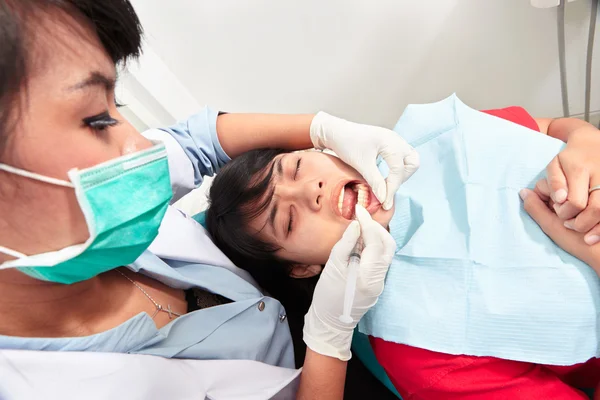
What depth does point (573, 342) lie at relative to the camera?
98cm

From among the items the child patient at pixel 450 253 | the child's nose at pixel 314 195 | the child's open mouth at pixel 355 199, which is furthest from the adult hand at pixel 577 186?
the child's nose at pixel 314 195

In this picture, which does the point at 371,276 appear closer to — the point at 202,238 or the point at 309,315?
the point at 309,315

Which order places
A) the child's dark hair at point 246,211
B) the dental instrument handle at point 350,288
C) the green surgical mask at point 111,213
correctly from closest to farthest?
1. the green surgical mask at point 111,213
2. the dental instrument handle at point 350,288
3. the child's dark hair at point 246,211

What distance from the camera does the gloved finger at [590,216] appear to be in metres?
0.93

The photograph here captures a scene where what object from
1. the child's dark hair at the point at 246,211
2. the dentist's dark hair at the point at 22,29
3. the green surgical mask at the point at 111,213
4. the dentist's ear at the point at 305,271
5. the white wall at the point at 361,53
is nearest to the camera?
the dentist's dark hair at the point at 22,29

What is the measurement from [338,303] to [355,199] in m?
0.36

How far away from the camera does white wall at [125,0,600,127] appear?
5.99 feet

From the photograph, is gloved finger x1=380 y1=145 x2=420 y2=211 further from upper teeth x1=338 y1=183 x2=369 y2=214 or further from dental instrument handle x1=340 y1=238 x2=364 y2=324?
dental instrument handle x1=340 y1=238 x2=364 y2=324

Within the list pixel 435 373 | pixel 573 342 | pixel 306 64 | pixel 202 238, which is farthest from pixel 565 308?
pixel 306 64

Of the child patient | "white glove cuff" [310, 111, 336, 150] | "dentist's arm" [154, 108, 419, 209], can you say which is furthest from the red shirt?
"white glove cuff" [310, 111, 336, 150]

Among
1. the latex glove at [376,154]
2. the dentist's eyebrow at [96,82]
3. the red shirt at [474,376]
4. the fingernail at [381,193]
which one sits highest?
the dentist's eyebrow at [96,82]

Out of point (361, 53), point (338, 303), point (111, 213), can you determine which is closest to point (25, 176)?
point (111, 213)

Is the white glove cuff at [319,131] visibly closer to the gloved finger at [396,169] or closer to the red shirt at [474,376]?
the gloved finger at [396,169]

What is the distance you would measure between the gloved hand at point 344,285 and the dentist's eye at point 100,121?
2.01 feet
